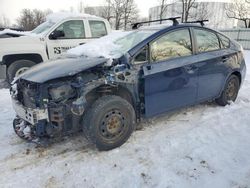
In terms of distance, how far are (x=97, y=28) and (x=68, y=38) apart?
110cm

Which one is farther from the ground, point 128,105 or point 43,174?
point 128,105

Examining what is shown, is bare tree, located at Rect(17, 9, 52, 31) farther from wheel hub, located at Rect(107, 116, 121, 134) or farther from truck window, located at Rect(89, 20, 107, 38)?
wheel hub, located at Rect(107, 116, 121, 134)

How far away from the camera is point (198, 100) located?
14.9 ft

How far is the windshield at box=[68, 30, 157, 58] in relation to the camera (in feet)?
12.3

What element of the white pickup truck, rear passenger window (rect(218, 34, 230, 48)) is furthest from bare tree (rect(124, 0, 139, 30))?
rear passenger window (rect(218, 34, 230, 48))

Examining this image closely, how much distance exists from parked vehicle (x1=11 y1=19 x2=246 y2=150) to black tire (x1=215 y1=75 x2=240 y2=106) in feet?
1.99

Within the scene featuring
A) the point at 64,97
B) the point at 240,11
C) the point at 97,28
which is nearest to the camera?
the point at 64,97

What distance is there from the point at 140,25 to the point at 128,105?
229 cm

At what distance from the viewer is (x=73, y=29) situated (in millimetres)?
7660

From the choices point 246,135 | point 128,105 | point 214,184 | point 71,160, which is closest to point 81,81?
point 128,105

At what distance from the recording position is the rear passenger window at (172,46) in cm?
382

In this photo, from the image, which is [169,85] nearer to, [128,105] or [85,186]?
[128,105]

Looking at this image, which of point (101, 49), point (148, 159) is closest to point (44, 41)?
point (101, 49)

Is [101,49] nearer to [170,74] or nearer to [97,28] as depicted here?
[170,74]
